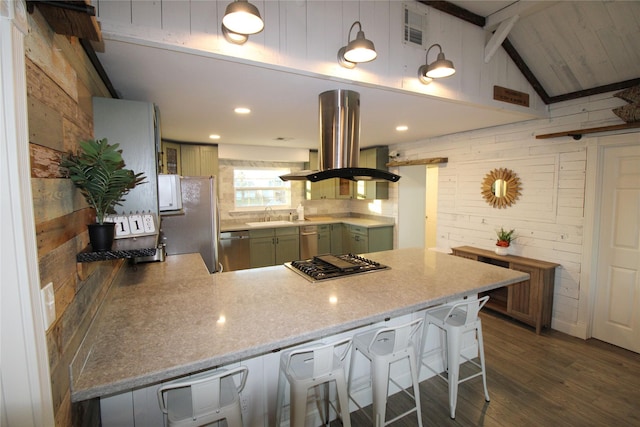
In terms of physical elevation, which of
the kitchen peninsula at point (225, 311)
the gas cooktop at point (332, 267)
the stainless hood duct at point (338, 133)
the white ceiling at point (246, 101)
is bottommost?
the kitchen peninsula at point (225, 311)

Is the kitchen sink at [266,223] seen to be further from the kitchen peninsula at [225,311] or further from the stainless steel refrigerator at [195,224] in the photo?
the kitchen peninsula at [225,311]

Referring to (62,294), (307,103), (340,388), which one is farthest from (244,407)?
(307,103)

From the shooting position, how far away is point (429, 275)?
7.24ft

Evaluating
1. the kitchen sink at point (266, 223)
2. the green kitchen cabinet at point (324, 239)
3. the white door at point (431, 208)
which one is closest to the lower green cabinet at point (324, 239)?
the green kitchen cabinet at point (324, 239)

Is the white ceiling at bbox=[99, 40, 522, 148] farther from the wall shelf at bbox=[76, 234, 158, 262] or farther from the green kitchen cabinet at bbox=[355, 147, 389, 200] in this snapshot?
the wall shelf at bbox=[76, 234, 158, 262]

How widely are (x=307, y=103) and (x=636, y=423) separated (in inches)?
126

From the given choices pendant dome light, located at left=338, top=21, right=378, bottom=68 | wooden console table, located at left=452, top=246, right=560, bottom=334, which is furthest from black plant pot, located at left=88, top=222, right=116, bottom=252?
wooden console table, located at left=452, top=246, right=560, bottom=334

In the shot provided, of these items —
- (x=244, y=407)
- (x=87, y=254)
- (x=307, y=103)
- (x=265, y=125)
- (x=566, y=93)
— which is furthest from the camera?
(x=265, y=125)

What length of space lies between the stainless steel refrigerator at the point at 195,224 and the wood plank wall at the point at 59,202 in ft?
5.57

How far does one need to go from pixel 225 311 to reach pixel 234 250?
3204 mm

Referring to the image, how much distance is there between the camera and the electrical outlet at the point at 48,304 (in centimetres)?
84

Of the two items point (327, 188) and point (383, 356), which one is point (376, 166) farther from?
point (383, 356)

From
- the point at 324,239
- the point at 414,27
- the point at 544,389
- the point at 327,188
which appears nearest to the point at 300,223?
the point at 324,239

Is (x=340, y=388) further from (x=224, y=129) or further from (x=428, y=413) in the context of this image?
(x=224, y=129)
